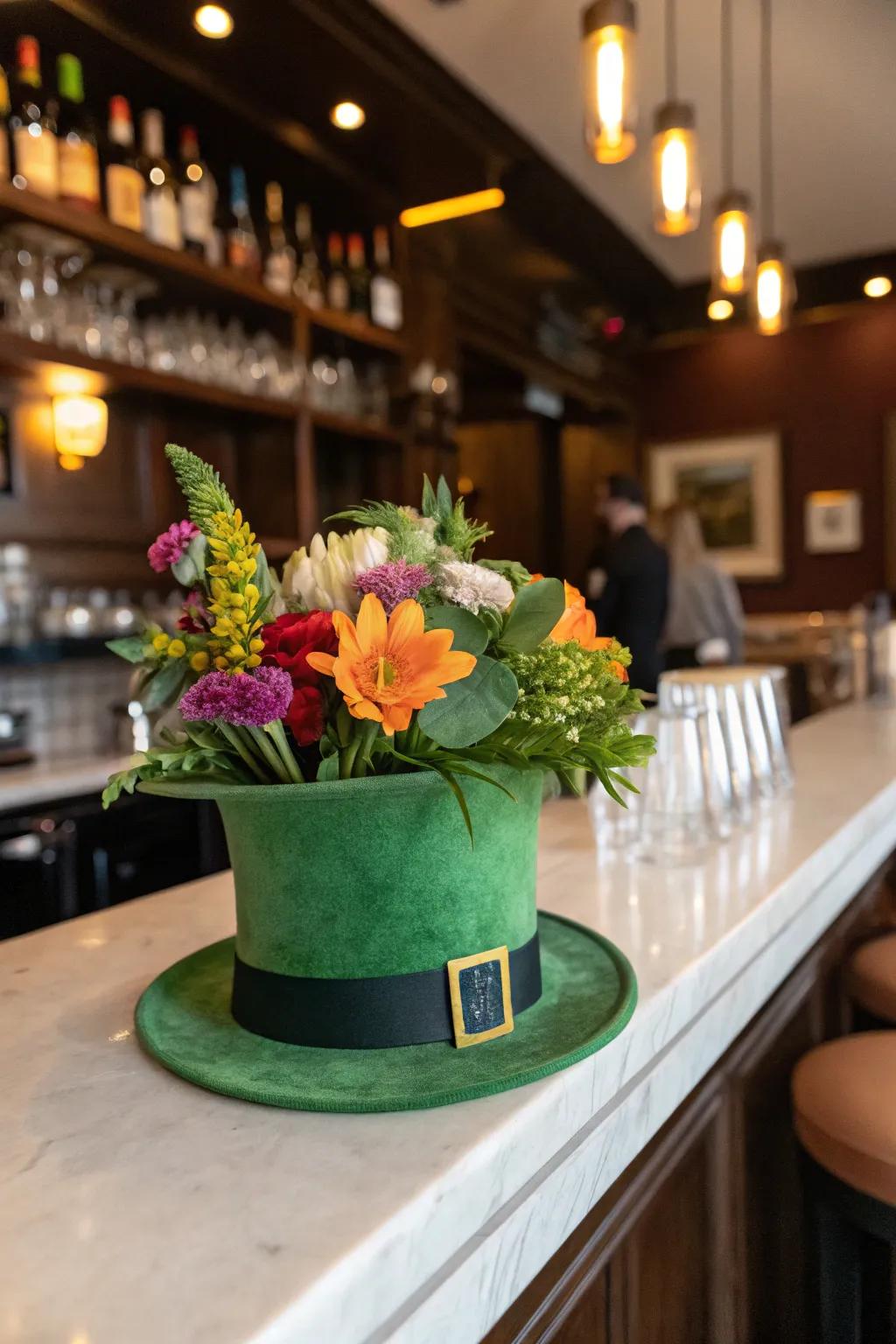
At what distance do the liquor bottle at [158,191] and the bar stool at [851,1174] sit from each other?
8.00 ft

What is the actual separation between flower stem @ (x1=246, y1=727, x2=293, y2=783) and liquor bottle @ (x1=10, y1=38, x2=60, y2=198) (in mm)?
2162

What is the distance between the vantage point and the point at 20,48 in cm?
229

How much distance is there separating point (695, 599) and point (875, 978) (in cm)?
334

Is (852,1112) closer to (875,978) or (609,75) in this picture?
(875,978)

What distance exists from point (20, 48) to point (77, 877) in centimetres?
191

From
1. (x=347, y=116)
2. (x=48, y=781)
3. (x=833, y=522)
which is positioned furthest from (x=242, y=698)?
(x=833, y=522)

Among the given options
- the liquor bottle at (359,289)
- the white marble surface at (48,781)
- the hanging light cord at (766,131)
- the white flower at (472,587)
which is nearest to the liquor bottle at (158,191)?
the liquor bottle at (359,289)

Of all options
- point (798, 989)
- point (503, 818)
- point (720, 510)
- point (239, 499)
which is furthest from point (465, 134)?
point (720, 510)

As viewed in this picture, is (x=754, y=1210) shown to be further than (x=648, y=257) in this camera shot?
No

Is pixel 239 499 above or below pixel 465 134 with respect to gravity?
below

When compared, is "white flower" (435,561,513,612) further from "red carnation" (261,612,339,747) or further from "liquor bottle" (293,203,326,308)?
"liquor bottle" (293,203,326,308)

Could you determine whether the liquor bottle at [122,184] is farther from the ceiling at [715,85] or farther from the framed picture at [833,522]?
the framed picture at [833,522]

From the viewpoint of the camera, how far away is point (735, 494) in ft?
20.6

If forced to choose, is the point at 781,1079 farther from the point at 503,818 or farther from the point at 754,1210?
the point at 503,818
